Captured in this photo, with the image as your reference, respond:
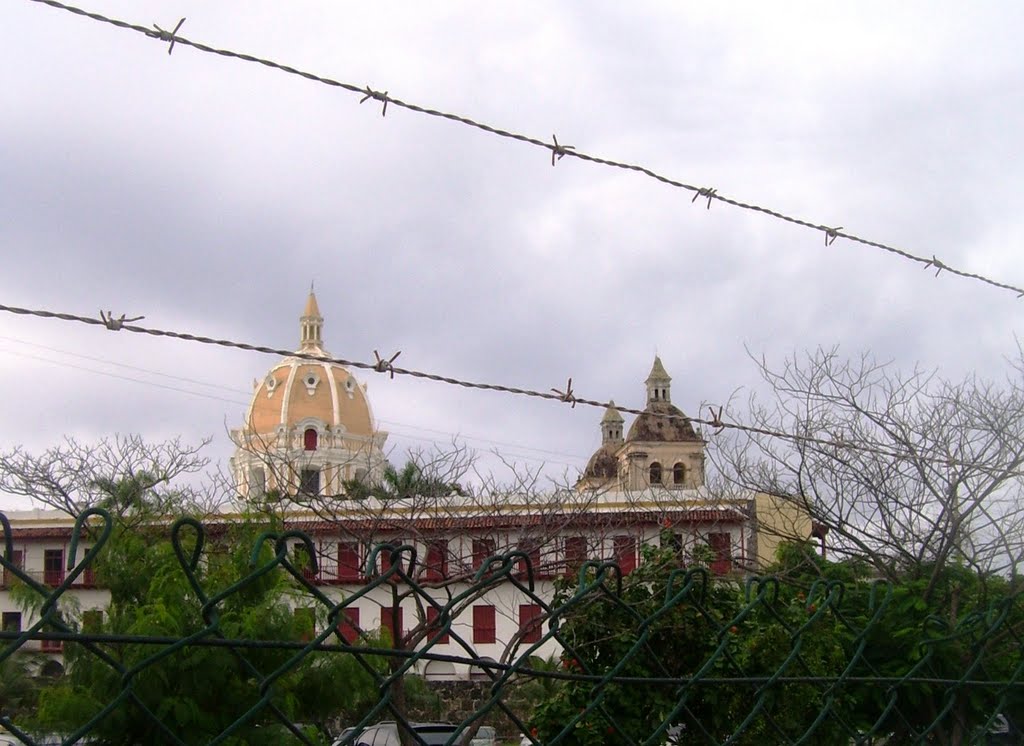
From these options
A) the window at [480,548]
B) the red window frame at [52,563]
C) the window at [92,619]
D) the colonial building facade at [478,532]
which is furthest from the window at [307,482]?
the window at [92,619]

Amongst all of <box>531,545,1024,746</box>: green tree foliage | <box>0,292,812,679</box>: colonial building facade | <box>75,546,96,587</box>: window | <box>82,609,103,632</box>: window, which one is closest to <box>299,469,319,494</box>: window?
<box>0,292,812,679</box>: colonial building facade

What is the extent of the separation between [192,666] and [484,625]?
19.2 metres

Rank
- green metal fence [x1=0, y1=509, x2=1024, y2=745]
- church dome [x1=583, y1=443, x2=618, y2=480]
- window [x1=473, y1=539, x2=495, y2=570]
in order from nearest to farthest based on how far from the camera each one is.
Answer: green metal fence [x1=0, y1=509, x2=1024, y2=745]
window [x1=473, y1=539, x2=495, y2=570]
church dome [x1=583, y1=443, x2=618, y2=480]

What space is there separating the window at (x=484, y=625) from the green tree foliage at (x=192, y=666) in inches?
568

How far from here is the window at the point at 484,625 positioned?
2547 cm

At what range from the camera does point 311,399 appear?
69.7 metres

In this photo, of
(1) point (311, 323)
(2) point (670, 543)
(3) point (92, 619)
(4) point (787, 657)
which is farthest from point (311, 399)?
(4) point (787, 657)

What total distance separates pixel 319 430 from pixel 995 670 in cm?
6296

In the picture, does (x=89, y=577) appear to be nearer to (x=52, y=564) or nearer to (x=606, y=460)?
(x=52, y=564)

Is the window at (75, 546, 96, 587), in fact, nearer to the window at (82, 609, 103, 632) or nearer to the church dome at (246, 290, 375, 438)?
the window at (82, 609, 103, 632)

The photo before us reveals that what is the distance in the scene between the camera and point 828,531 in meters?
A: 8.11

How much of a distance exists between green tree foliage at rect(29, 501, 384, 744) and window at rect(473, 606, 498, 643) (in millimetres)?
14417

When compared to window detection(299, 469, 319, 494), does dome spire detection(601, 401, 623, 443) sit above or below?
above

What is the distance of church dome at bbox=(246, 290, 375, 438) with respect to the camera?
68.6 metres
